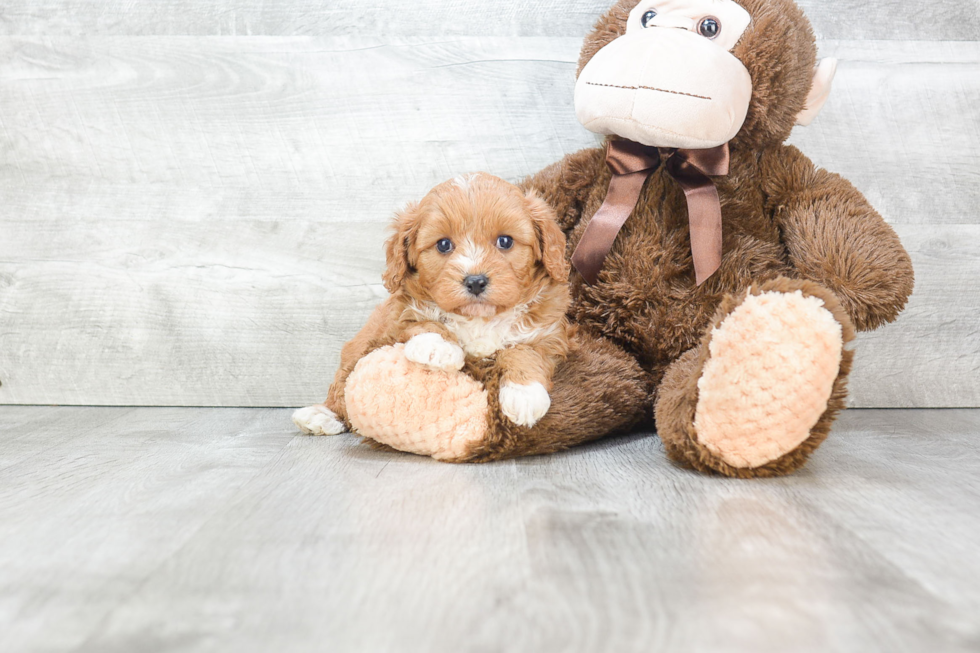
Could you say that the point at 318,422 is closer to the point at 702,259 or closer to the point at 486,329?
the point at 486,329

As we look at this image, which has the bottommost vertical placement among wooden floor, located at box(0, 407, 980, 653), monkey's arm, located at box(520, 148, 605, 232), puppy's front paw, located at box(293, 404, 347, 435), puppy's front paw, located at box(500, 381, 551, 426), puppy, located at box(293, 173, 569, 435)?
puppy's front paw, located at box(293, 404, 347, 435)

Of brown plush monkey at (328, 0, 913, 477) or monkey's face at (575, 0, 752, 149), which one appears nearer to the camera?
brown plush monkey at (328, 0, 913, 477)

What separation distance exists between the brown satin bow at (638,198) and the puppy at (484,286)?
0.16 metres

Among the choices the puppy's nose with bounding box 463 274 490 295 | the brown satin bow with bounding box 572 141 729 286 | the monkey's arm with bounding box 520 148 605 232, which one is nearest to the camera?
the puppy's nose with bounding box 463 274 490 295

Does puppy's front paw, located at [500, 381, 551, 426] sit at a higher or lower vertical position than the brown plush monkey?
lower

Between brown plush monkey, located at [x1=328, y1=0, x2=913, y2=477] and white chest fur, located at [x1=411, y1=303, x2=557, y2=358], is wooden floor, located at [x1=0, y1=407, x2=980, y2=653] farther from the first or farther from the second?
white chest fur, located at [x1=411, y1=303, x2=557, y2=358]

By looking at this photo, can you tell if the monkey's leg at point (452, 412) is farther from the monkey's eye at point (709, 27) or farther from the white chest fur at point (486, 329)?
the monkey's eye at point (709, 27)

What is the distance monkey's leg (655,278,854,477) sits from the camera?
3.44 ft

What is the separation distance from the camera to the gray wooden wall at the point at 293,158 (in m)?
1.74

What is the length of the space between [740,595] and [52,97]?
186cm

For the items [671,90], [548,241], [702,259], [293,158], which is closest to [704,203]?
[702,259]

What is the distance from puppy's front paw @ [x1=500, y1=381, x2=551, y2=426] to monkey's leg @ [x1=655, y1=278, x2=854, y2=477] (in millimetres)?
216

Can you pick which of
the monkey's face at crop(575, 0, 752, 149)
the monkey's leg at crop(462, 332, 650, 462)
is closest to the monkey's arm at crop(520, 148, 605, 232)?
the monkey's face at crop(575, 0, 752, 149)

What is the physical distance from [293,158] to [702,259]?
100 centimetres
